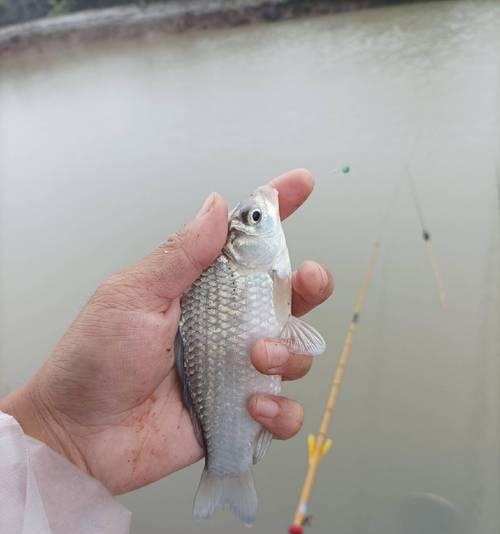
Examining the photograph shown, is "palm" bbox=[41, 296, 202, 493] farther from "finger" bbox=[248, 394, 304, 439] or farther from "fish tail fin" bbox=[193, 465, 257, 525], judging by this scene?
"finger" bbox=[248, 394, 304, 439]

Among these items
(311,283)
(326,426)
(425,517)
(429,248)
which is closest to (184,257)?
(311,283)

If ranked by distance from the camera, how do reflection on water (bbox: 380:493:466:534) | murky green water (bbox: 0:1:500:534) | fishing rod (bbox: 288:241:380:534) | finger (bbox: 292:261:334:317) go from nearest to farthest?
1. finger (bbox: 292:261:334:317)
2. fishing rod (bbox: 288:241:380:534)
3. reflection on water (bbox: 380:493:466:534)
4. murky green water (bbox: 0:1:500:534)

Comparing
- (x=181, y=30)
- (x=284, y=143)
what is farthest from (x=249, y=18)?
(x=284, y=143)

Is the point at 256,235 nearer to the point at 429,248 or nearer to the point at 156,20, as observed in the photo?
the point at 429,248

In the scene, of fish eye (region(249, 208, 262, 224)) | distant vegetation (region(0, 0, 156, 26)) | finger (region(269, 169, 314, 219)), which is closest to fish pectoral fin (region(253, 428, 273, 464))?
fish eye (region(249, 208, 262, 224))

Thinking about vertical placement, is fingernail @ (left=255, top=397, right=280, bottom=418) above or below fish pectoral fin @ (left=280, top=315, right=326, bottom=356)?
below

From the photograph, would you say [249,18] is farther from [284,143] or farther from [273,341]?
[273,341]

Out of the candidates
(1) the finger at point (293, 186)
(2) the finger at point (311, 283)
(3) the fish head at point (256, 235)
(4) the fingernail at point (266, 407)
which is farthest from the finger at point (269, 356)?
(1) the finger at point (293, 186)
